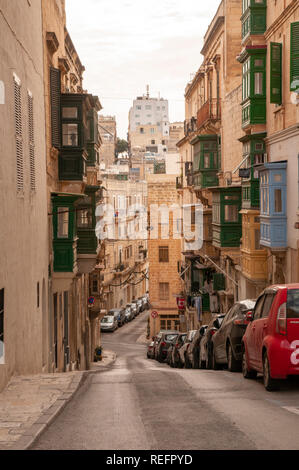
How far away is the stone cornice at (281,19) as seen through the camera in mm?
22378

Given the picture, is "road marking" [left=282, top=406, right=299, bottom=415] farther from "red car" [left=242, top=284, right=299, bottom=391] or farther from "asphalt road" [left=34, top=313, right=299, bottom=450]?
"red car" [left=242, top=284, right=299, bottom=391]

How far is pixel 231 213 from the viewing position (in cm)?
3269

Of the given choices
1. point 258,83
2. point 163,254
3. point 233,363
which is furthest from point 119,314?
point 233,363

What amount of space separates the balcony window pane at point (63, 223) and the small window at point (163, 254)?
3739 centimetres

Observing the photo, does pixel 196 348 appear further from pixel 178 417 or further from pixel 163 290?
pixel 163 290

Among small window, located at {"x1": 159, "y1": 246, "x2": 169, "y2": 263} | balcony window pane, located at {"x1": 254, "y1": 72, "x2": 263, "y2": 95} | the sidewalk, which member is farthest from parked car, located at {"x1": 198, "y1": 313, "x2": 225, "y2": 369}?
small window, located at {"x1": 159, "y1": 246, "x2": 169, "y2": 263}

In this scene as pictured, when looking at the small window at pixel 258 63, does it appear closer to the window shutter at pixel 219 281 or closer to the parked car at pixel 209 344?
the parked car at pixel 209 344

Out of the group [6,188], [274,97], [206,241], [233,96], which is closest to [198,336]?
[274,97]

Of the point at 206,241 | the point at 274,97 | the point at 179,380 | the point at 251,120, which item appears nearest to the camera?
the point at 179,380

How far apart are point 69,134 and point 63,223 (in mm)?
3524

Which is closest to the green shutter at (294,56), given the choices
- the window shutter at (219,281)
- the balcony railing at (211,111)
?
the balcony railing at (211,111)
